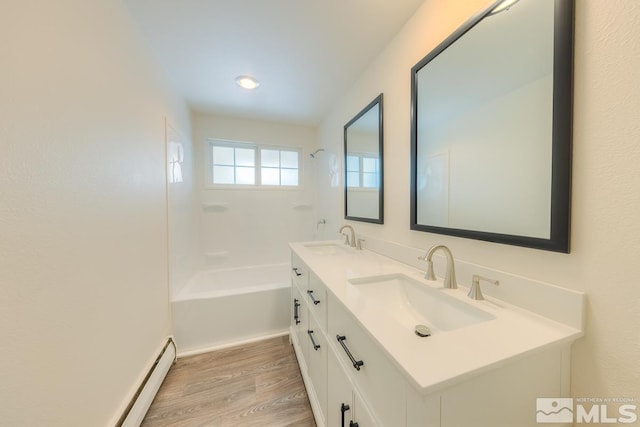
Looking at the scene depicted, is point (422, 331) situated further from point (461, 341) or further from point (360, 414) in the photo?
point (360, 414)

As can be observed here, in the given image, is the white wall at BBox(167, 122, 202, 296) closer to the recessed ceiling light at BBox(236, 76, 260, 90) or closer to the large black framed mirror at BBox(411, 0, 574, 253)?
the recessed ceiling light at BBox(236, 76, 260, 90)

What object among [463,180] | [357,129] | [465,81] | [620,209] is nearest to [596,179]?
[620,209]

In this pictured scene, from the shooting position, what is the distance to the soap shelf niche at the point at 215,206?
8.89ft

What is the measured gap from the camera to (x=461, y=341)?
571 millimetres

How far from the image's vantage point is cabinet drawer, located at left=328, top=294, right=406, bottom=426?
20.8 inches

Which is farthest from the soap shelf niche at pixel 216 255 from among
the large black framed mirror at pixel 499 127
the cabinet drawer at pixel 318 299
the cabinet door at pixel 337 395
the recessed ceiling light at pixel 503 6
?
the recessed ceiling light at pixel 503 6

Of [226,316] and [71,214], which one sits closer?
[71,214]

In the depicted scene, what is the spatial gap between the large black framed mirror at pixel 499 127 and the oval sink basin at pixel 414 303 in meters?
0.29

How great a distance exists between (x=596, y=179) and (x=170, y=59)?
2.35 m

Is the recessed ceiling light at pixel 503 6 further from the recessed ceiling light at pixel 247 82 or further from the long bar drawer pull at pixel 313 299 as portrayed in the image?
the recessed ceiling light at pixel 247 82

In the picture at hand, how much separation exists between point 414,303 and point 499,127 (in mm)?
796

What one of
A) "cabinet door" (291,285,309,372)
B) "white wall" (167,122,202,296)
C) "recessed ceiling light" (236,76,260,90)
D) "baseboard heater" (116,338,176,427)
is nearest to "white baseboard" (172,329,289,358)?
"baseboard heater" (116,338,176,427)

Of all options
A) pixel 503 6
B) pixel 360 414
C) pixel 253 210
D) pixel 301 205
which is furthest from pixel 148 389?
pixel 503 6

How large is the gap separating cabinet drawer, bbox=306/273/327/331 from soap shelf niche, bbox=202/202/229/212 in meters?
1.92
